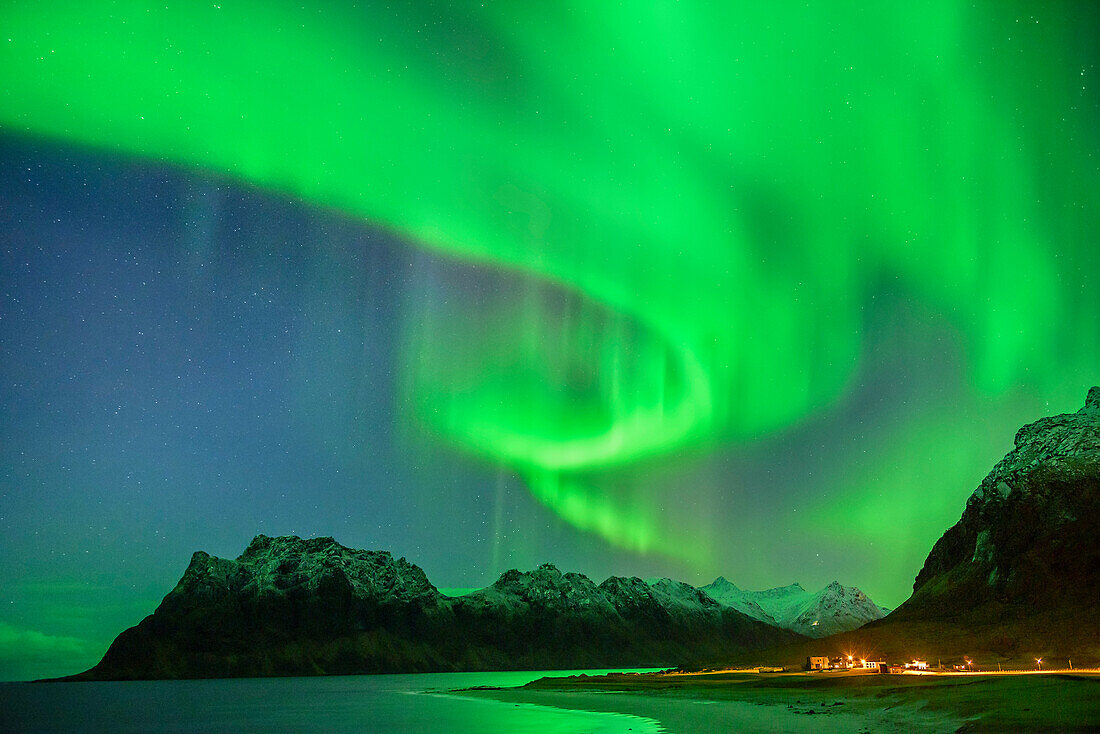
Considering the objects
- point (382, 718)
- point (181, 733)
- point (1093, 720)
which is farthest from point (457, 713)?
point (1093, 720)

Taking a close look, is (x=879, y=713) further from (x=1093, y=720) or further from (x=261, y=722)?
(x=261, y=722)

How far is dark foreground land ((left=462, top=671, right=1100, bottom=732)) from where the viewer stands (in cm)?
6425

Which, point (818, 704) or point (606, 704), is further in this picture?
point (606, 704)

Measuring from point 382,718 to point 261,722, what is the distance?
60.5 feet

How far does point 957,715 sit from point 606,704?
7125 centimetres

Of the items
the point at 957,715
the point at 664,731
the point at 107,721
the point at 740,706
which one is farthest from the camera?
the point at 107,721

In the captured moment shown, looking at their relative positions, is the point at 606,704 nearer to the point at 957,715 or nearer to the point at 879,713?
the point at 879,713

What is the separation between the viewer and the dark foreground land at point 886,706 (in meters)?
64.2

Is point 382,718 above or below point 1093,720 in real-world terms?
below

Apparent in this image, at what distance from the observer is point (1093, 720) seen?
58844mm

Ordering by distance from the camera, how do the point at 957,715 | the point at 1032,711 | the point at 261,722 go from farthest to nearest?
the point at 261,722
the point at 957,715
the point at 1032,711

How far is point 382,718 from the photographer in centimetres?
13075

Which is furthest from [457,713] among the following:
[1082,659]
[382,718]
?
[1082,659]

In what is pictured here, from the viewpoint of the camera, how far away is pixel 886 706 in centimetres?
8606
